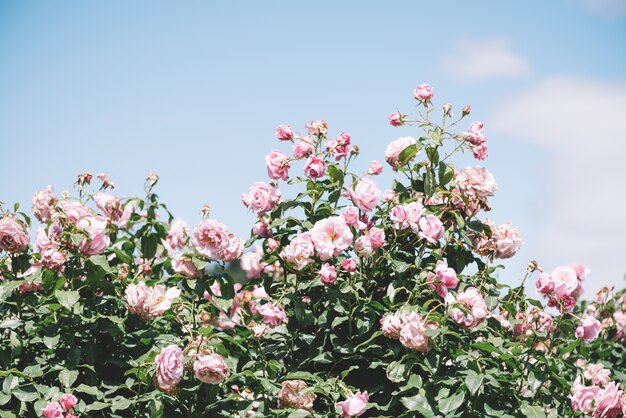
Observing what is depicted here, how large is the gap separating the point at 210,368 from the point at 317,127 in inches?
46.7

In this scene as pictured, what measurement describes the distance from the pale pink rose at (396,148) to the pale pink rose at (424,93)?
19cm

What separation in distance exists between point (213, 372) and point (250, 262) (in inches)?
69.4

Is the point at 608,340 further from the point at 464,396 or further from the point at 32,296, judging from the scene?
the point at 32,296

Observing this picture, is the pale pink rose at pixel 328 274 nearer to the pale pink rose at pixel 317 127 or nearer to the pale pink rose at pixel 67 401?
the pale pink rose at pixel 317 127

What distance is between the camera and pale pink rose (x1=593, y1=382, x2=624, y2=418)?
323 cm

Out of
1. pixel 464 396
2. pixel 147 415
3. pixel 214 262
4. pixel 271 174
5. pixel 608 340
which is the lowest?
pixel 147 415

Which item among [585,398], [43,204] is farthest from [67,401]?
[585,398]

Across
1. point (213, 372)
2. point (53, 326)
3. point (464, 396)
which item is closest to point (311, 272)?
point (213, 372)

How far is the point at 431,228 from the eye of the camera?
307 centimetres

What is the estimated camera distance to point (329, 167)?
10.9 ft

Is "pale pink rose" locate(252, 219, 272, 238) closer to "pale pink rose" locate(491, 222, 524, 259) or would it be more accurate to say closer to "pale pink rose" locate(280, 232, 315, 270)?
"pale pink rose" locate(280, 232, 315, 270)

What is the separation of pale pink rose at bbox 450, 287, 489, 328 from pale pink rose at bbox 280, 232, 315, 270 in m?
0.63

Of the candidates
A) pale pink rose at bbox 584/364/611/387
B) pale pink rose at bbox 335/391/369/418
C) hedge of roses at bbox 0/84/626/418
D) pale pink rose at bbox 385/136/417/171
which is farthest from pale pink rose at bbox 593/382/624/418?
pale pink rose at bbox 385/136/417/171

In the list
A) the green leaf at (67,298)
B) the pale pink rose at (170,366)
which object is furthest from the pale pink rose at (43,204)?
the pale pink rose at (170,366)
